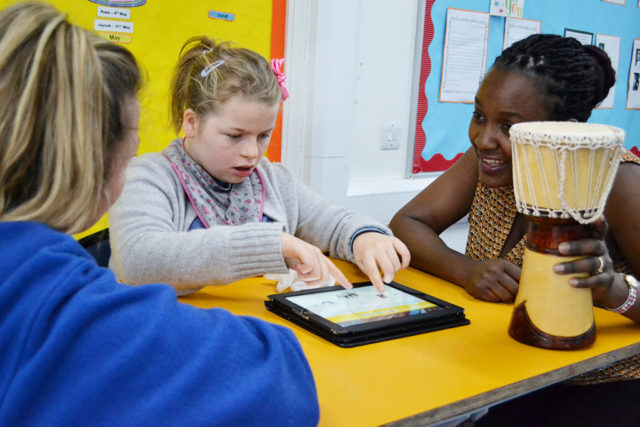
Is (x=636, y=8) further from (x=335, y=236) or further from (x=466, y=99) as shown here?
(x=335, y=236)

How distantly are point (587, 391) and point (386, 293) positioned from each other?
508mm

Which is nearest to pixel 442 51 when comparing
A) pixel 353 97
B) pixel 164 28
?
pixel 353 97

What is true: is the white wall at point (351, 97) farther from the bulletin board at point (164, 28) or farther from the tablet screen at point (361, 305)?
the tablet screen at point (361, 305)

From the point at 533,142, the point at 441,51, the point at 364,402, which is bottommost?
the point at 364,402

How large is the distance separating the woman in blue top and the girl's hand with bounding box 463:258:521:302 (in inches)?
29.9

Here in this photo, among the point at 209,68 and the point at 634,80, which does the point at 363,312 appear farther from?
the point at 634,80

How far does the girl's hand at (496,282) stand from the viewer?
4.46 feet

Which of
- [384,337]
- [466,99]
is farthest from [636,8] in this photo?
[384,337]

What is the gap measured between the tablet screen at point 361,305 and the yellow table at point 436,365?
0.19 feet

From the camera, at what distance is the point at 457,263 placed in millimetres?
1497

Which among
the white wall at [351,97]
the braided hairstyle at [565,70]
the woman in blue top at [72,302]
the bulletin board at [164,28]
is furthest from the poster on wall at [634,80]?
the woman in blue top at [72,302]

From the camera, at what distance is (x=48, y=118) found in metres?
0.68

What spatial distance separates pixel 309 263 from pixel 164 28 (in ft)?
4.37

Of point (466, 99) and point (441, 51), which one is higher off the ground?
point (441, 51)
